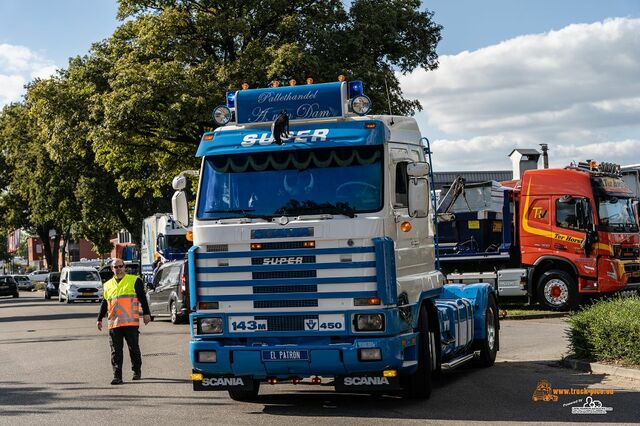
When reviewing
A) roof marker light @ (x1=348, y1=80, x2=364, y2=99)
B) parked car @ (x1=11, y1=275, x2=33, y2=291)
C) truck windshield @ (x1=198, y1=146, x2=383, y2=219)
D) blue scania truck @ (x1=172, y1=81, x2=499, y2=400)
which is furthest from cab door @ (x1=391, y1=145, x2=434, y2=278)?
parked car @ (x1=11, y1=275, x2=33, y2=291)

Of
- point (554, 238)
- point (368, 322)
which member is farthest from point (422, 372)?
point (554, 238)

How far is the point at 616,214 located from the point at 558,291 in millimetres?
2370

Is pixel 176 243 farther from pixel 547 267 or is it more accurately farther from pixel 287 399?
pixel 287 399

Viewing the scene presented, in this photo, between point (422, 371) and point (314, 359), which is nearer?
point (314, 359)

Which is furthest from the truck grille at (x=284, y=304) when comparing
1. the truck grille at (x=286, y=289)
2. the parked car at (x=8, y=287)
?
the parked car at (x=8, y=287)

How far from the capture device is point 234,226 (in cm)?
1042

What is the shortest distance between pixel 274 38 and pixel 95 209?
23.4 metres

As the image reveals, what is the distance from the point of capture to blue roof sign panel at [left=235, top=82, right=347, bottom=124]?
1086 cm

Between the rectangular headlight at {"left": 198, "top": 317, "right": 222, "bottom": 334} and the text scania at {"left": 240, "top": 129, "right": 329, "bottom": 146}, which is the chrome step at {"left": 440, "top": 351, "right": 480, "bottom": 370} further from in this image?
the text scania at {"left": 240, "top": 129, "right": 329, "bottom": 146}

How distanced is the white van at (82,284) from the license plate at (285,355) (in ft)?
123

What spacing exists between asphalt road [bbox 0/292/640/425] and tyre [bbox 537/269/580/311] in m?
6.72

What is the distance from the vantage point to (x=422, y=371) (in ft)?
35.5

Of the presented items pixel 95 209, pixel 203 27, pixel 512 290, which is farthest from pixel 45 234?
pixel 512 290

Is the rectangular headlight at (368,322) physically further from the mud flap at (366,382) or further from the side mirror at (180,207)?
the side mirror at (180,207)
